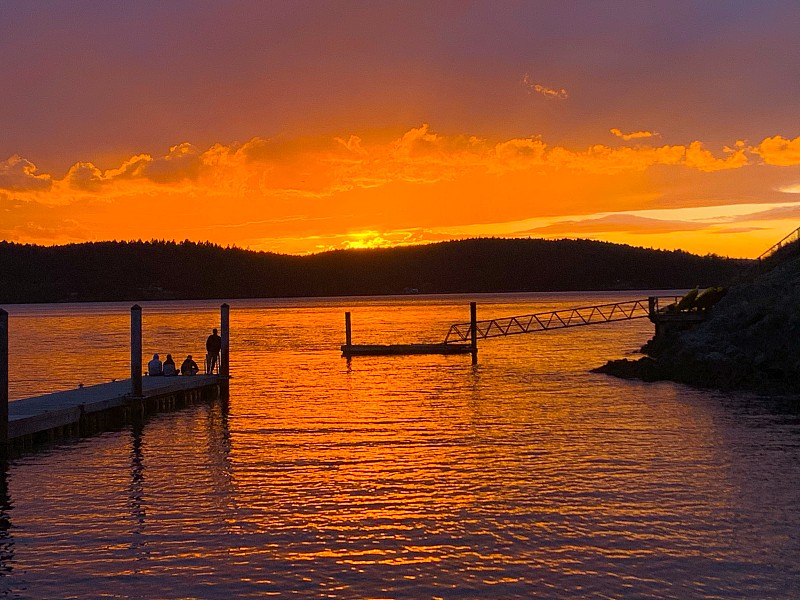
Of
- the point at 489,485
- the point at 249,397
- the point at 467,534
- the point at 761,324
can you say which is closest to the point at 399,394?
the point at 249,397

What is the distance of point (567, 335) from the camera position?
84.5 metres

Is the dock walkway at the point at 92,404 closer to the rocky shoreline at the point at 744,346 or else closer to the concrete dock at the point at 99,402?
the concrete dock at the point at 99,402

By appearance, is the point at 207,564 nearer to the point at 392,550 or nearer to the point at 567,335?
the point at 392,550

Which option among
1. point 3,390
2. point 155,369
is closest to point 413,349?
point 155,369

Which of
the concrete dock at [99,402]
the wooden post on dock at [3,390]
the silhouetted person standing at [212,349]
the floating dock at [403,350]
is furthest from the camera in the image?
the floating dock at [403,350]

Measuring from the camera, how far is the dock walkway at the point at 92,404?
2291 centimetres

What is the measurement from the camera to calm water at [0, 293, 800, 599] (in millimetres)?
12062

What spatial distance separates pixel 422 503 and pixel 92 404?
13.9 m

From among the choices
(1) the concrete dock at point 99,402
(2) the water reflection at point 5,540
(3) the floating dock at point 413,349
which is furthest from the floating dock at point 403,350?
(2) the water reflection at point 5,540

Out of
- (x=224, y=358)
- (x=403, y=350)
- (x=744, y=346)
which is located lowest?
(x=403, y=350)

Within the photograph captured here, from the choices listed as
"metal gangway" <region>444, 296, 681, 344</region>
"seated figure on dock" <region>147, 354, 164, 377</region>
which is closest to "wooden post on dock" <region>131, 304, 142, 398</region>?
"seated figure on dock" <region>147, 354, 164, 377</region>

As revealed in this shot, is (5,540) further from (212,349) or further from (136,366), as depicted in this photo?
(212,349)

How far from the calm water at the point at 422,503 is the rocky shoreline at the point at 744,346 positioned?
3978 millimetres

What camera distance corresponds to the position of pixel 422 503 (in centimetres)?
1623
